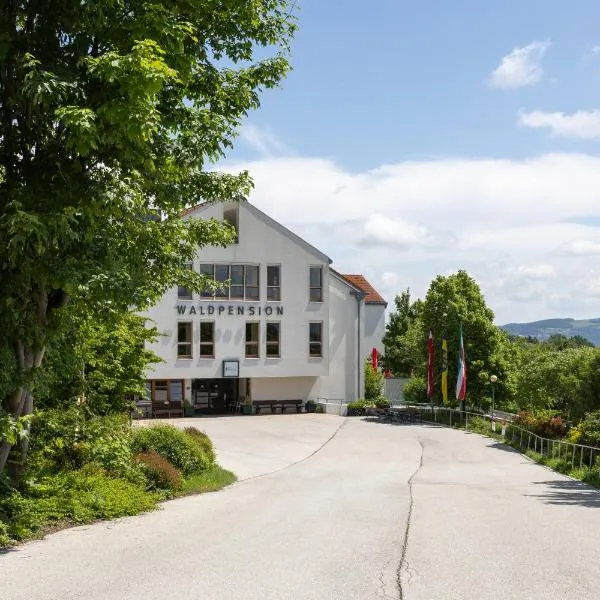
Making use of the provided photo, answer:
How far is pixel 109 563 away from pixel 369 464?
50.4ft

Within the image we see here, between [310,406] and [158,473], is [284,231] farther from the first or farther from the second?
[158,473]

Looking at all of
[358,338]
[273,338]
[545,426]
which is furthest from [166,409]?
[545,426]

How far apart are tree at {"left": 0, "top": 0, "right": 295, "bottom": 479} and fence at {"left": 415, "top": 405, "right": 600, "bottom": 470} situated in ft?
50.8

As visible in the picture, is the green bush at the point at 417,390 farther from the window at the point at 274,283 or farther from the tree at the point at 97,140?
the tree at the point at 97,140

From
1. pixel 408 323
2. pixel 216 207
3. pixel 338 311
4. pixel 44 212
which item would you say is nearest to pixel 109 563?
pixel 44 212

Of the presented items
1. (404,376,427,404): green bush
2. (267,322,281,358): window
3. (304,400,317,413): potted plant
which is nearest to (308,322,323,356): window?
(267,322,281,358): window

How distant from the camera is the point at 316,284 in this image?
43906 mm

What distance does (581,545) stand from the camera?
10.9m

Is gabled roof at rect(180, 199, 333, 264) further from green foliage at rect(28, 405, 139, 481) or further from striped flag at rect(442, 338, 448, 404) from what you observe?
green foliage at rect(28, 405, 139, 481)

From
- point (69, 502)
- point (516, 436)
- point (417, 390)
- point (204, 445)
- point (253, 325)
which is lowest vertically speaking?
point (516, 436)

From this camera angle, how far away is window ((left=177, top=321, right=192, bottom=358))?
134 feet

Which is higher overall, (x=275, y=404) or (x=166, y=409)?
(x=275, y=404)

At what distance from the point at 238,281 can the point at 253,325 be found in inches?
104

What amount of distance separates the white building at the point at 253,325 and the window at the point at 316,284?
2.3 inches
